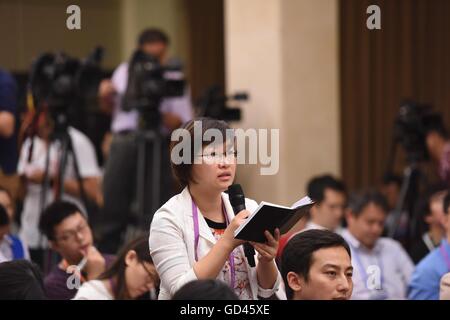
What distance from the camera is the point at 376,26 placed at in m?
3.80

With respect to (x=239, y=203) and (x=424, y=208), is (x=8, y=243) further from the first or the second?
(x=424, y=208)

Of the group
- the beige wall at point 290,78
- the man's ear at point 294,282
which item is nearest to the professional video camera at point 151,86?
the beige wall at point 290,78

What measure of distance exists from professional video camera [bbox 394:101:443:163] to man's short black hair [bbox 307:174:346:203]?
0.61 metres

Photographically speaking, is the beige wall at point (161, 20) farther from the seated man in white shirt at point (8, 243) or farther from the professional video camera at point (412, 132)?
the seated man in white shirt at point (8, 243)

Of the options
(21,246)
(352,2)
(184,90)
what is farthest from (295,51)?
Answer: (21,246)

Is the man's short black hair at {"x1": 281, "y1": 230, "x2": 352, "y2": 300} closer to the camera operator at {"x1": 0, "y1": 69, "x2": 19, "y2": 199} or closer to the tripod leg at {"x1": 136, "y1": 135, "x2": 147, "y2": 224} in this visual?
the camera operator at {"x1": 0, "y1": 69, "x2": 19, "y2": 199}

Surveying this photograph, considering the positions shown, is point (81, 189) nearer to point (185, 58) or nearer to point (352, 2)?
point (352, 2)

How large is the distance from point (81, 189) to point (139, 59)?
3.01 feet

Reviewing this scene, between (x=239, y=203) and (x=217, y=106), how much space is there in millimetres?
3178

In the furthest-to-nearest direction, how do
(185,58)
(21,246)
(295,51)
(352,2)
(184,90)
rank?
(185,58), (352,2), (295,51), (184,90), (21,246)

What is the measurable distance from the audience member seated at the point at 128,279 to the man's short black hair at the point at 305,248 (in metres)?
0.63

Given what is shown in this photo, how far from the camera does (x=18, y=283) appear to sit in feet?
9.94

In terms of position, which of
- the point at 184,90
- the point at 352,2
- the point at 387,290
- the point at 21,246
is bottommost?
the point at 387,290

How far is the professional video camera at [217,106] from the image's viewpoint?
19.5 ft
